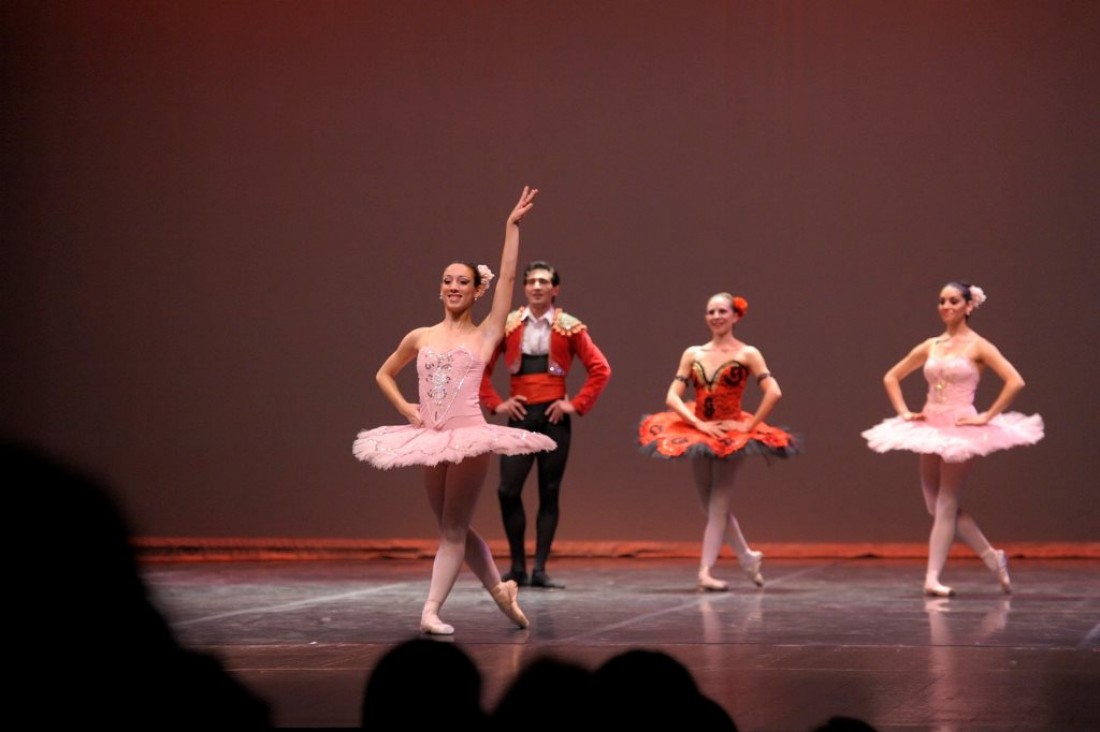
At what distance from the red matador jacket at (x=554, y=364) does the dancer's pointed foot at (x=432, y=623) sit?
2.20m

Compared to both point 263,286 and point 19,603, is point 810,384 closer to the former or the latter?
point 263,286

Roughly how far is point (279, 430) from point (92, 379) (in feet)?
4.25

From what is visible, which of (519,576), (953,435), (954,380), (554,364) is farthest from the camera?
(554,364)

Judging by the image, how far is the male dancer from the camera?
7.44 meters

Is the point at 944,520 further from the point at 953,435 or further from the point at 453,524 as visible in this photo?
the point at 453,524

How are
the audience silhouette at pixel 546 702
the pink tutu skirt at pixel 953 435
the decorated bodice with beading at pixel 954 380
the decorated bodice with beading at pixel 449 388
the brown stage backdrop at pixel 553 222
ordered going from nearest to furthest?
the audience silhouette at pixel 546 702, the decorated bodice with beading at pixel 449 388, the pink tutu skirt at pixel 953 435, the decorated bodice with beading at pixel 954 380, the brown stage backdrop at pixel 553 222

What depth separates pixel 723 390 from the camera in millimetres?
7414

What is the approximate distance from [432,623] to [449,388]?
903 mm

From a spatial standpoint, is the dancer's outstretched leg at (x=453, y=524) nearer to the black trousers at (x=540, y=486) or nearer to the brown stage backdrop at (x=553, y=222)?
the black trousers at (x=540, y=486)

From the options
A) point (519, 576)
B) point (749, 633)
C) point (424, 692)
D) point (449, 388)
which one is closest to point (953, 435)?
point (749, 633)

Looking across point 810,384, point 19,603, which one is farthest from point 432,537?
point 19,603

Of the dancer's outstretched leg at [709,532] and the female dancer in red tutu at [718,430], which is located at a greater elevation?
the female dancer in red tutu at [718,430]

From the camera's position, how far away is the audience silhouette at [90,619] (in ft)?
4.13

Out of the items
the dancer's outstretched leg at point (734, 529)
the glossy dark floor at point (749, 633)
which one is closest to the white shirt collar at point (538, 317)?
the dancer's outstretched leg at point (734, 529)
